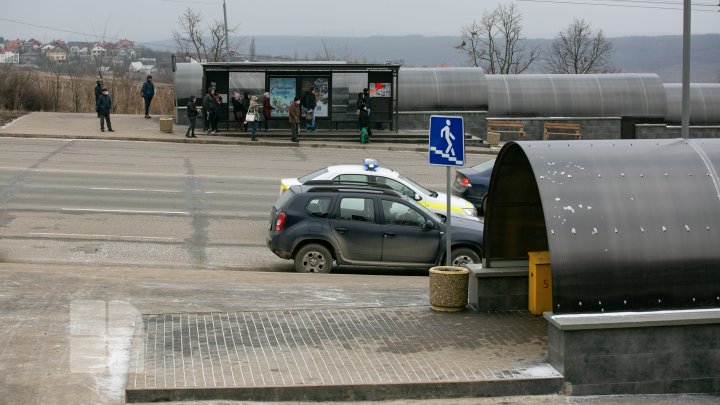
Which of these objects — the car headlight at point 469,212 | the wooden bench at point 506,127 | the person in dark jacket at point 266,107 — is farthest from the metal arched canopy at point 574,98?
the car headlight at point 469,212

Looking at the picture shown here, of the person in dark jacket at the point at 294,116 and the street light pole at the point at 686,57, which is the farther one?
the person in dark jacket at the point at 294,116

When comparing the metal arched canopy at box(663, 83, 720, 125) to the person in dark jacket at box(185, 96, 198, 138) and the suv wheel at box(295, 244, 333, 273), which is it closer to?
the person in dark jacket at box(185, 96, 198, 138)

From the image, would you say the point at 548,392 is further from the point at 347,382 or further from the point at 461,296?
the point at 461,296

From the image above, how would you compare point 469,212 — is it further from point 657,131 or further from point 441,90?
point 657,131

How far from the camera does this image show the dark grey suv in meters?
17.4

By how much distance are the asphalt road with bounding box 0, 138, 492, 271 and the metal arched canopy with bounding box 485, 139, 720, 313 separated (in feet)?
30.0

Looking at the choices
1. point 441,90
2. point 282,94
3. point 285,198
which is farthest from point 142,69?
point 285,198

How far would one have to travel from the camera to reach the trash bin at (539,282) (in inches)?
462

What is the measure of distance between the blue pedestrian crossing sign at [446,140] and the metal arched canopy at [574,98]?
32551 millimetres

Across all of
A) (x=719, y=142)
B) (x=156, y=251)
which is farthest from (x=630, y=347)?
(x=156, y=251)

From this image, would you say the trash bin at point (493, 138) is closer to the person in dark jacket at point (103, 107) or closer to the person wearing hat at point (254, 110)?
the person wearing hat at point (254, 110)

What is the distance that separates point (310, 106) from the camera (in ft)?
133

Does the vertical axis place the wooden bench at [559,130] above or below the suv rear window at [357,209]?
above

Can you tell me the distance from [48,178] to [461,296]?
1808 cm
